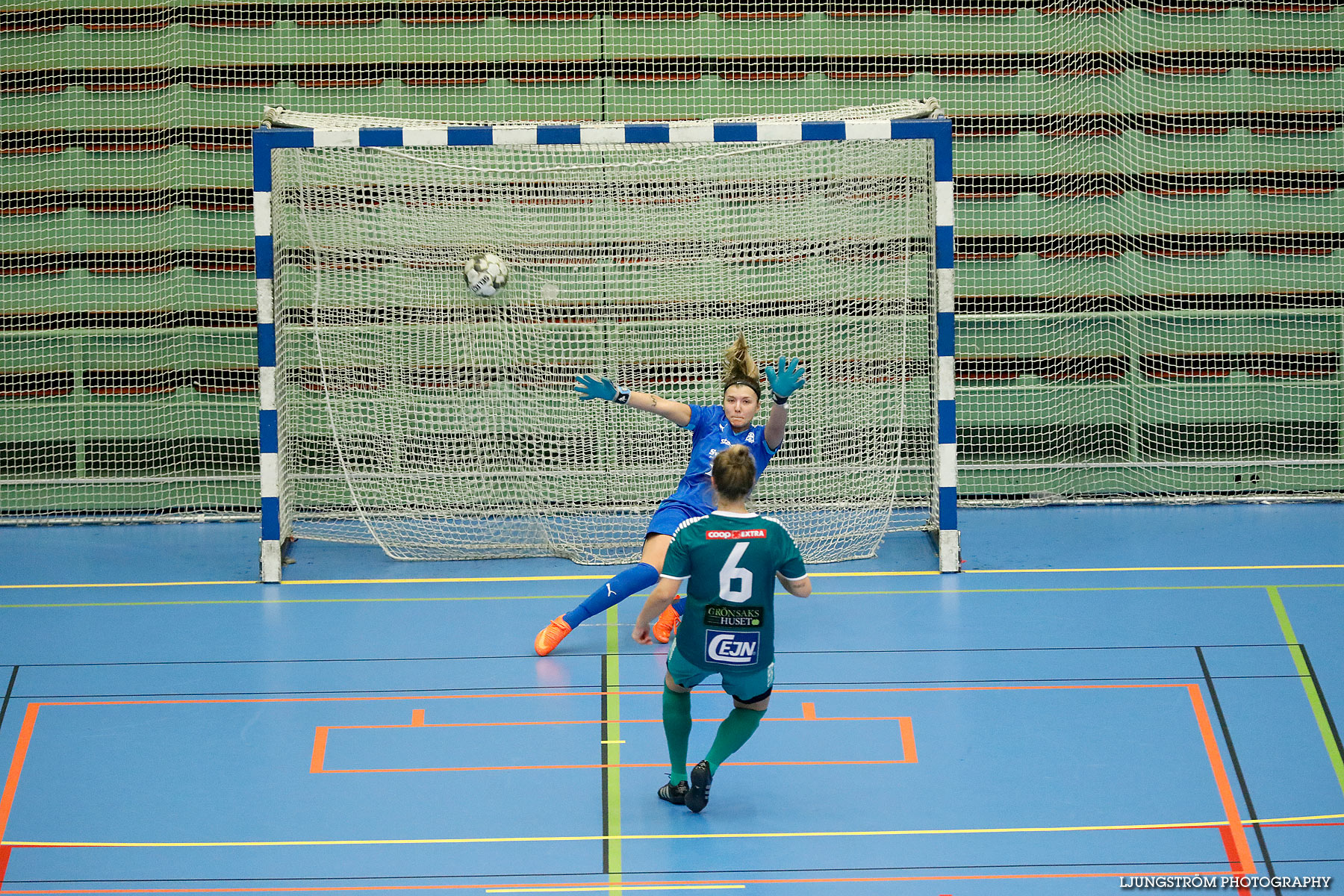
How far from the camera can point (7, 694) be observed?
642cm

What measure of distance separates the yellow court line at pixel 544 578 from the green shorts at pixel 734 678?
3.09 m

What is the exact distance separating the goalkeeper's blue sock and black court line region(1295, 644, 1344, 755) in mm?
3252

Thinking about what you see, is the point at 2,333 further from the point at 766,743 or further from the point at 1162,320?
the point at 1162,320

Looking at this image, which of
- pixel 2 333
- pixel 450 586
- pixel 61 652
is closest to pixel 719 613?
pixel 450 586

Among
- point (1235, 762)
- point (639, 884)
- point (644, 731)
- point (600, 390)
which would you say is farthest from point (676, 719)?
point (1235, 762)

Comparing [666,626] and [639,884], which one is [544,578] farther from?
[639,884]

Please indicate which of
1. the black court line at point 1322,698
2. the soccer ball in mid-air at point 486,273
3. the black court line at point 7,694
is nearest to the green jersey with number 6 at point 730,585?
the black court line at point 1322,698

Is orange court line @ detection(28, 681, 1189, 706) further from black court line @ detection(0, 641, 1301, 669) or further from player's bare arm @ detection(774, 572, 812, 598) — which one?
player's bare arm @ detection(774, 572, 812, 598)

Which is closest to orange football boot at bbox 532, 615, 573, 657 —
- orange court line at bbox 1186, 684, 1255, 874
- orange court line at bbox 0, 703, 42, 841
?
orange court line at bbox 0, 703, 42, 841

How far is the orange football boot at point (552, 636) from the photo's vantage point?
270 inches

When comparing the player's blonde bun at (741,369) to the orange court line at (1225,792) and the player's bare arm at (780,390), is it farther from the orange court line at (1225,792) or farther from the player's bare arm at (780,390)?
the orange court line at (1225,792)

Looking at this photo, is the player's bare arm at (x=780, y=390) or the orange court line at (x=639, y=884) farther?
the player's bare arm at (x=780, y=390)

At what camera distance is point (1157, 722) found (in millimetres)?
6039

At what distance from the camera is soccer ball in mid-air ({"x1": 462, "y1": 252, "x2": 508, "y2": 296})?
27.8 ft
